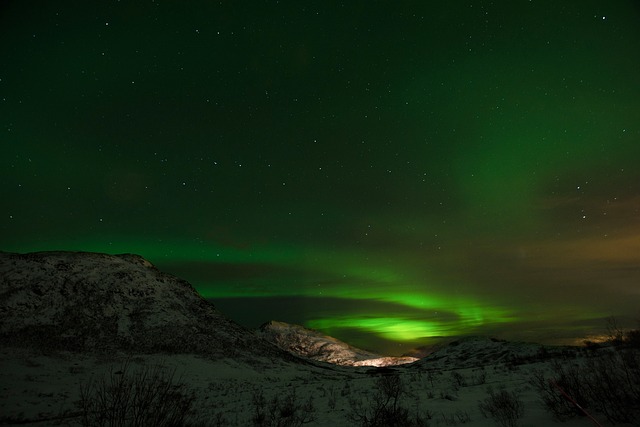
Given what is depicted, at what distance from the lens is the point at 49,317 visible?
154 ft

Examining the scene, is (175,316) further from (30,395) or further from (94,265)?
(30,395)

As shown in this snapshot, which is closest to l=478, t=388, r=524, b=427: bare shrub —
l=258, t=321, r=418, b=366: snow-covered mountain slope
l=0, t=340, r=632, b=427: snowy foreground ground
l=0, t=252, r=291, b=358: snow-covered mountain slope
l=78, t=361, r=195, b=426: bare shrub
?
l=0, t=340, r=632, b=427: snowy foreground ground

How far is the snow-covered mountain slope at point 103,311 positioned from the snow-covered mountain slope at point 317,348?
119921 millimetres

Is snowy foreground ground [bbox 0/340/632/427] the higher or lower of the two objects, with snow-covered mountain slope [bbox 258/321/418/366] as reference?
higher

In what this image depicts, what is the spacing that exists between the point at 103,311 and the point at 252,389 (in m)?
43.4

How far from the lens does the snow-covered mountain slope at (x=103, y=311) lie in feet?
146

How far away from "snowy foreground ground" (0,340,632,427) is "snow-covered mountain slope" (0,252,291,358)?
4973mm

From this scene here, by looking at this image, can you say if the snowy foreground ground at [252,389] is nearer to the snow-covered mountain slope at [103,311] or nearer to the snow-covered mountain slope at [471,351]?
the snow-covered mountain slope at [103,311]

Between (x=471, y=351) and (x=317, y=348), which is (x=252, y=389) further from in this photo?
(x=317, y=348)

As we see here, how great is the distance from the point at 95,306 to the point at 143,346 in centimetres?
1278

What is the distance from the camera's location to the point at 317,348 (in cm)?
18588

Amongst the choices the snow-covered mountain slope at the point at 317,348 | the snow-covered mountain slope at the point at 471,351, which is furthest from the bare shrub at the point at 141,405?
the snow-covered mountain slope at the point at 317,348

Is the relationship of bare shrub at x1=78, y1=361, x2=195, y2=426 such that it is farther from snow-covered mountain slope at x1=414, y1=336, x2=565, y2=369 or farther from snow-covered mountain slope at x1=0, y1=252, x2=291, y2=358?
snow-covered mountain slope at x1=414, y1=336, x2=565, y2=369

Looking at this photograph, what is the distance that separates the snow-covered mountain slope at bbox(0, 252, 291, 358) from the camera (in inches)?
1752
